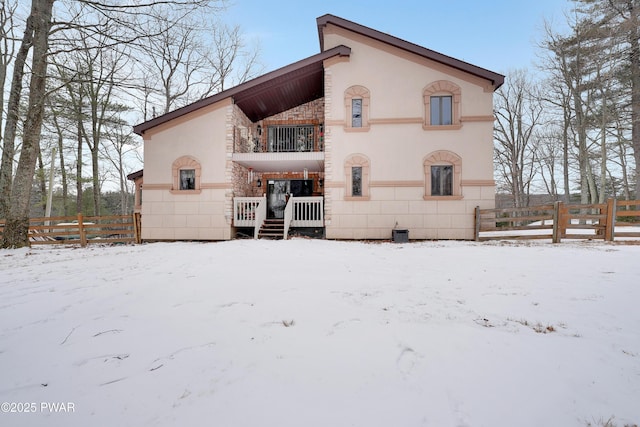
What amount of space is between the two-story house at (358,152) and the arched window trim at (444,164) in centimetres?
4

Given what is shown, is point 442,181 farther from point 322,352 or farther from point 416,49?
point 322,352

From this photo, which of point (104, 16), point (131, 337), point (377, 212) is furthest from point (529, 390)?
point (104, 16)

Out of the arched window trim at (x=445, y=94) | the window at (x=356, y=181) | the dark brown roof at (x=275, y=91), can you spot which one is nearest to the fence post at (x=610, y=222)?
the arched window trim at (x=445, y=94)

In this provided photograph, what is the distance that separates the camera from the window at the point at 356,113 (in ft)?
37.2

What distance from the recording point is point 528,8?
16766mm

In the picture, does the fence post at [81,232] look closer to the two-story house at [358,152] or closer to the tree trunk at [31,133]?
the tree trunk at [31,133]

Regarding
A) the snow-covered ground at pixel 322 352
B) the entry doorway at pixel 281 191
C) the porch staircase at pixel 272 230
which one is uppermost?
the entry doorway at pixel 281 191

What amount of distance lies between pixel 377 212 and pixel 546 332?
28.1 feet

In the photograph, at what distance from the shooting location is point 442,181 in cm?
1100

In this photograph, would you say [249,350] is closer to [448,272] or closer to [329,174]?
[448,272]

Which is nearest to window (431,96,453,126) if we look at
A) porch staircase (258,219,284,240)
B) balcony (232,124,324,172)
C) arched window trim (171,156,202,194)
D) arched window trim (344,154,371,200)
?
arched window trim (344,154,371,200)

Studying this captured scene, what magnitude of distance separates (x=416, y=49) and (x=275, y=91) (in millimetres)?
6353

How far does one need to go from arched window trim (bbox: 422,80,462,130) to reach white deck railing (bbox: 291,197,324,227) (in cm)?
565

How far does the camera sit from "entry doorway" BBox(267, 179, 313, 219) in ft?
47.3
